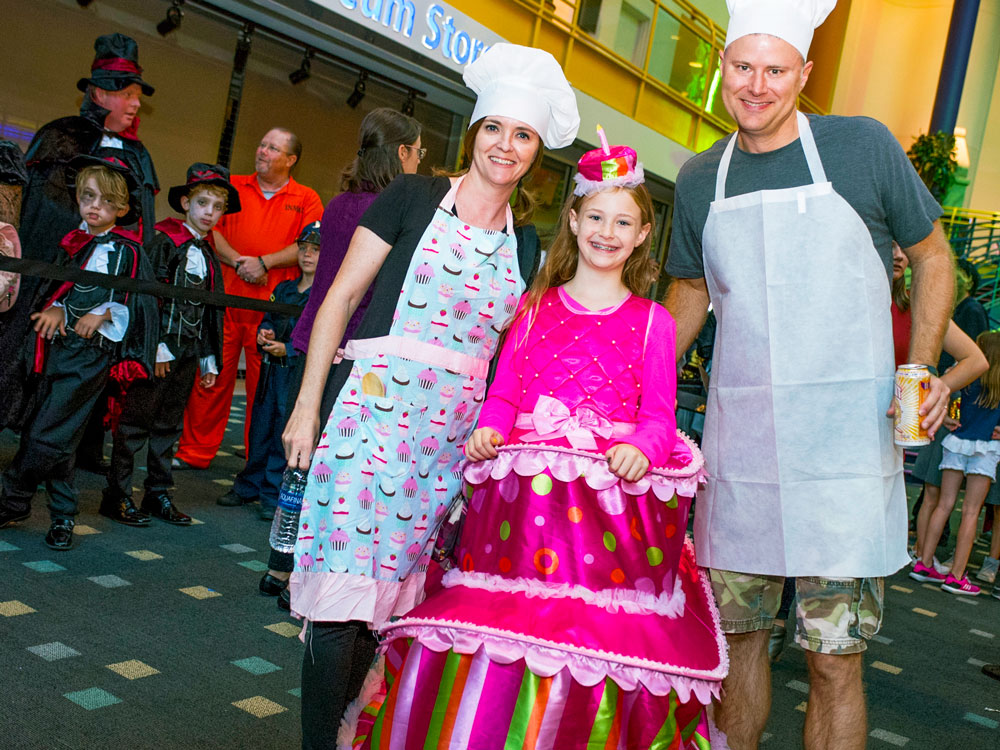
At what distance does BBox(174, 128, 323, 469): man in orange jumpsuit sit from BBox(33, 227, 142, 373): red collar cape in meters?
1.21

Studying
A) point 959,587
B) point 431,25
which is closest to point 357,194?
point 959,587

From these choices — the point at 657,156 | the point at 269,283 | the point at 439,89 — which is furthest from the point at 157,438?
the point at 657,156

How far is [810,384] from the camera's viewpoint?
201cm

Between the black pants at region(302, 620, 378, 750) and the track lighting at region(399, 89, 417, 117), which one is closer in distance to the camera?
the black pants at region(302, 620, 378, 750)

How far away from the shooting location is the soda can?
6.11 ft

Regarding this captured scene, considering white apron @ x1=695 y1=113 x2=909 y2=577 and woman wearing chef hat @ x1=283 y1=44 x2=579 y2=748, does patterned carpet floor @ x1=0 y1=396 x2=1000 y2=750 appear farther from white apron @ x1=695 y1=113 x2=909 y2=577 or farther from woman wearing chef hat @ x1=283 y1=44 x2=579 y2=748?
white apron @ x1=695 y1=113 x2=909 y2=577

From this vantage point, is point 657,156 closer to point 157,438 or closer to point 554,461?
point 157,438

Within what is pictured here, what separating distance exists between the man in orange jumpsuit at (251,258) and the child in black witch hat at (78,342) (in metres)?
1.25

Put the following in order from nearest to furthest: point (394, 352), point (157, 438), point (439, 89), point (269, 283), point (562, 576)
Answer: point (562, 576) < point (394, 352) < point (157, 438) < point (269, 283) < point (439, 89)

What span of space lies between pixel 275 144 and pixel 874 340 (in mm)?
3868

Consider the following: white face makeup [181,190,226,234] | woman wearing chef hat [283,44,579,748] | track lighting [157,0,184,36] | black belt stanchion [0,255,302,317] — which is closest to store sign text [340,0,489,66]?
track lighting [157,0,184,36]

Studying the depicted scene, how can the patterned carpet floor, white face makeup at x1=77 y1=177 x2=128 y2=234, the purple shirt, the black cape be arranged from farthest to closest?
the black cape, white face makeup at x1=77 y1=177 x2=128 y2=234, the purple shirt, the patterned carpet floor

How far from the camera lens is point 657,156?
10586mm

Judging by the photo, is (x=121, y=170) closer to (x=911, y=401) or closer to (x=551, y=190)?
(x=911, y=401)
